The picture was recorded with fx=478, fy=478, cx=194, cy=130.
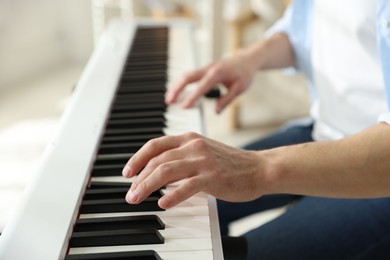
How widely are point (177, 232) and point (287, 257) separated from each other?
281 mm

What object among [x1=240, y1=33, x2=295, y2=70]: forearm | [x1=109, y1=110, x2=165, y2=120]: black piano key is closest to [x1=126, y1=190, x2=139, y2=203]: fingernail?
[x1=109, y1=110, x2=165, y2=120]: black piano key

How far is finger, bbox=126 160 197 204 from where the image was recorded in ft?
2.09

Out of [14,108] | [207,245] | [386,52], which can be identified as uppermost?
[386,52]

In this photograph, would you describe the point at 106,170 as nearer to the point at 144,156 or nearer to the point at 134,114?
the point at 144,156

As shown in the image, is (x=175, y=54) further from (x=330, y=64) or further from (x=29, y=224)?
(x=29, y=224)

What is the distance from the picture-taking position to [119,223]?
2.07 feet

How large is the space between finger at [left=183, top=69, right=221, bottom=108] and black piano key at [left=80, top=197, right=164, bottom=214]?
363 mm

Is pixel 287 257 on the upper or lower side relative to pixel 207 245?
lower

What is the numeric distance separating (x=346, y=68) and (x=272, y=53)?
0.25 meters

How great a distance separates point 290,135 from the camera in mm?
1190

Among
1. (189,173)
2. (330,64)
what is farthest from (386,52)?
(189,173)

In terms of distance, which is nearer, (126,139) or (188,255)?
(188,255)

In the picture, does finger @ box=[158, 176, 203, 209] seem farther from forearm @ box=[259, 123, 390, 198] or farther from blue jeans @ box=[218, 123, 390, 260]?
blue jeans @ box=[218, 123, 390, 260]

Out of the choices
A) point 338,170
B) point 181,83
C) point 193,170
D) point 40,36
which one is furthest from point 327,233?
point 40,36
